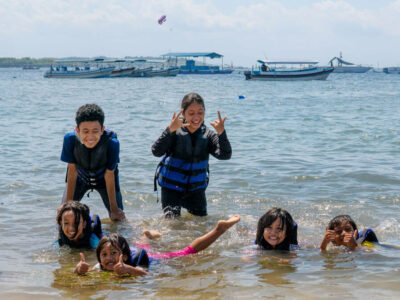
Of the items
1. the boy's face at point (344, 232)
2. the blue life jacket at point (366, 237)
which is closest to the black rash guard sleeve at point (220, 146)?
the boy's face at point (344, 232)

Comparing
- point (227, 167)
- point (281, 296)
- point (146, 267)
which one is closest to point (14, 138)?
point (227, 167)

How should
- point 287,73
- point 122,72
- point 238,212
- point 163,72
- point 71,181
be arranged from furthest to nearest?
point 163,72, point 122,72, point 287,73, point 238,212, point 71,181

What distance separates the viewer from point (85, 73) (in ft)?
253

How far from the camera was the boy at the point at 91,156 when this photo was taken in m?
5.59

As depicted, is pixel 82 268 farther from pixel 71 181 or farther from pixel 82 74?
pixel 82 74

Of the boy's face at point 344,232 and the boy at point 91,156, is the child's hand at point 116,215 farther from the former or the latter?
the boy's face at point 344,232

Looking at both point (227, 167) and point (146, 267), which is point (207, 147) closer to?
point (146, 267)

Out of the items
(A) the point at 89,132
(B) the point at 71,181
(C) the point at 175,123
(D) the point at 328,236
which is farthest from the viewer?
(B) the point at 71,181

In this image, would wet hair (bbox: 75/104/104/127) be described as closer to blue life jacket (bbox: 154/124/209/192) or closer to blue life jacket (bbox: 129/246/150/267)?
blue life jacket (bbox: 154/124/209/192)

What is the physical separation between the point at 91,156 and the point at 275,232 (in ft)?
6.91

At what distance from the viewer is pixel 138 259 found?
496 centimetres

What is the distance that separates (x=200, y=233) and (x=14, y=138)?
9.63 meters

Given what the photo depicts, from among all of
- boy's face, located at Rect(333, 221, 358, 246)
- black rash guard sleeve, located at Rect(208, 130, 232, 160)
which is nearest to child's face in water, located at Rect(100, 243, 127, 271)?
black rash guard sleeve, located at Rect(208, 130, 232, 160)

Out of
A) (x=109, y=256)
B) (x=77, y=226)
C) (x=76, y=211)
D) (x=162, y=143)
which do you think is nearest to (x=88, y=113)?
(x=162, y=143)
